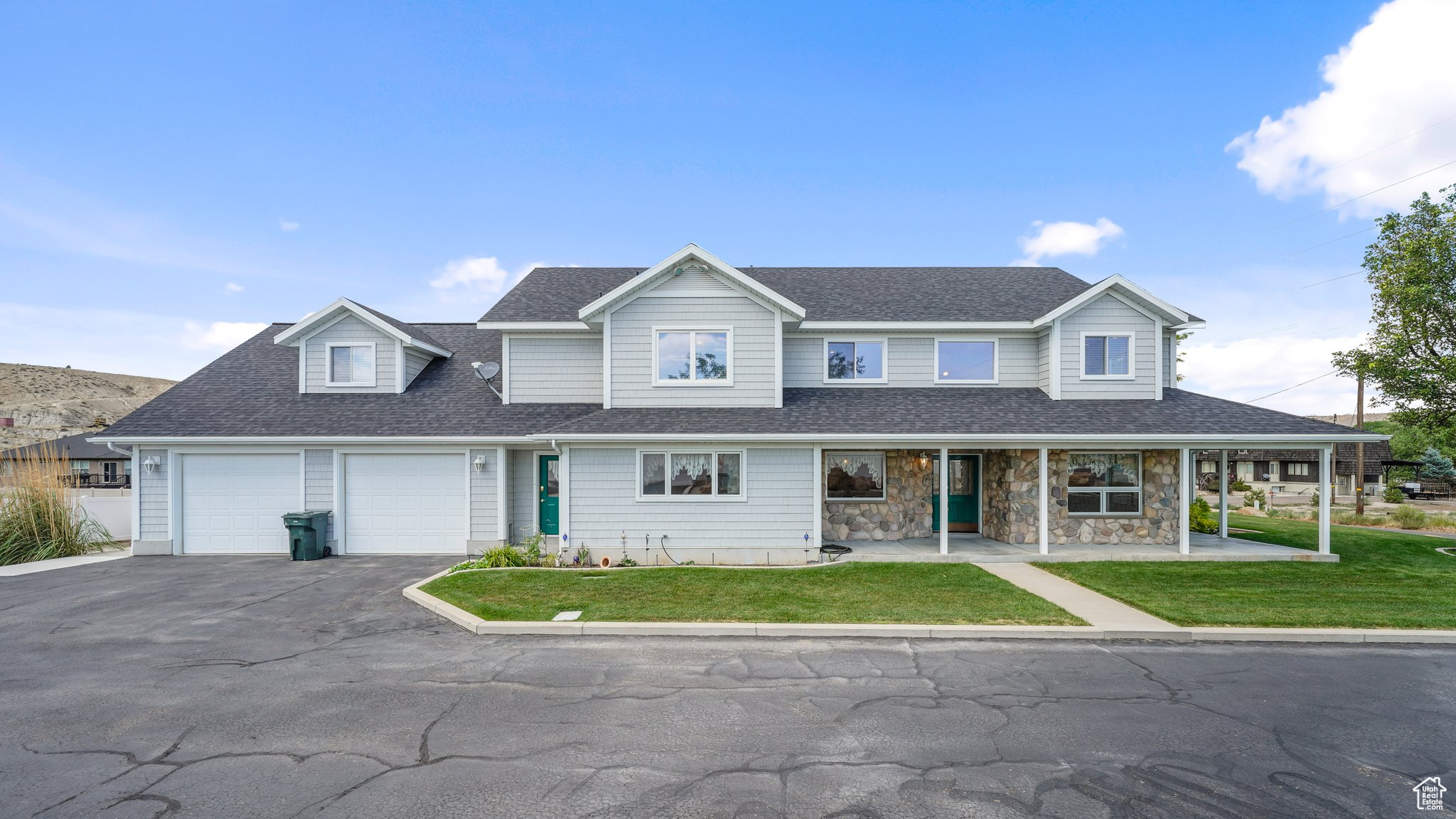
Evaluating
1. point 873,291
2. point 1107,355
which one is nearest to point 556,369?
point 873,291

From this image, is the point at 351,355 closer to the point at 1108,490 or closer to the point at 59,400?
the point at 1108,490

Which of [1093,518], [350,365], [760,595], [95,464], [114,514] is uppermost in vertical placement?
[350,365]

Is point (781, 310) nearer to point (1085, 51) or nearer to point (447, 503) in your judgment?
point (447, 503)

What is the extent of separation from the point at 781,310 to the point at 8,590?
15.8 metres

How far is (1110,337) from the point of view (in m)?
14.8

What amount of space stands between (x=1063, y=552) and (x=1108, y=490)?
2460 mm

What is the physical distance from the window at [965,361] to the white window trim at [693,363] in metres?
5.79

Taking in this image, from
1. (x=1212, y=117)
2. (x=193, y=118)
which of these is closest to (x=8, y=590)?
(x=193, y=118)

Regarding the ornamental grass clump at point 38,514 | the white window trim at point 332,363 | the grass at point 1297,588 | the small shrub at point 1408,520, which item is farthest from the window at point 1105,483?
the ornamental grass clump at point 38,514

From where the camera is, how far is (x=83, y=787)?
4.30 m

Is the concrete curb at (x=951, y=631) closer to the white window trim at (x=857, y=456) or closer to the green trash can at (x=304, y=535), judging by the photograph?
the white window trim at (x=857, y=456)

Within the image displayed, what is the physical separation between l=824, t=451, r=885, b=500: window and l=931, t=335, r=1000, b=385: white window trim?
2.72 m

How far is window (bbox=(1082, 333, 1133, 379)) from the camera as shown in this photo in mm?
14828

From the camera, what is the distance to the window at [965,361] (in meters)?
15.6
